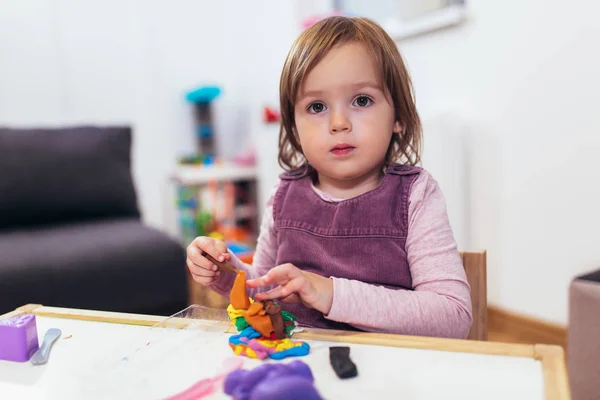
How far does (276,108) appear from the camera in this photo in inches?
107

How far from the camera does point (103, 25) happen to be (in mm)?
2643

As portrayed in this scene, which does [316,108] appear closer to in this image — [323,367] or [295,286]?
[295,286]

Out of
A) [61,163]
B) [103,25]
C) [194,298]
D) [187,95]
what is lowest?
[194,298]

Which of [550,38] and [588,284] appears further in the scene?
[550,38]

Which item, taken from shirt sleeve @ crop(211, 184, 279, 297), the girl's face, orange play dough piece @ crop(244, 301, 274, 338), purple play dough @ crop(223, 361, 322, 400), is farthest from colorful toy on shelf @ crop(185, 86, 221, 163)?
purple play dough @ crop(223, 361, 322, 400)

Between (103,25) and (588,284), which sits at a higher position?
(103,25)

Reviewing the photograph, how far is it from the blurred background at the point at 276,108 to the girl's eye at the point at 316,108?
99 centimetres

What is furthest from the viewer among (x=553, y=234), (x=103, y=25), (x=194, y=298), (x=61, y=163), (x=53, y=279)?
(x=103, y=25)

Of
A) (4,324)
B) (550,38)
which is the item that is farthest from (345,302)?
(550,38)

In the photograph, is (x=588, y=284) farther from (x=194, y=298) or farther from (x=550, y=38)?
(x=194, y=298)

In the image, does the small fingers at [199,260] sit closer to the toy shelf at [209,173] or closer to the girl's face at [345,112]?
the girl's face at [345,112]

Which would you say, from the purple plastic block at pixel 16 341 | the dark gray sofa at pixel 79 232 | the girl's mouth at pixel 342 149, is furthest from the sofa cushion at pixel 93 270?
the girl's mouth at pixel 342 149

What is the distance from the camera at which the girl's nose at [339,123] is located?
2.59ft

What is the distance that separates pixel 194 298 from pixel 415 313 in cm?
161
